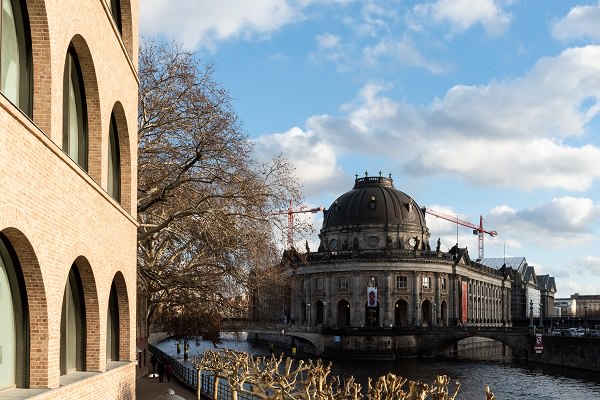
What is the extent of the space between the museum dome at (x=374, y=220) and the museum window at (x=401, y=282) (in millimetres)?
5575

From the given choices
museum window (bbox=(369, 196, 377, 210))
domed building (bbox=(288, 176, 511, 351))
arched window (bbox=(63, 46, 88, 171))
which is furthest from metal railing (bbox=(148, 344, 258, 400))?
museum window (bbox=(369, 196, 377, 210))

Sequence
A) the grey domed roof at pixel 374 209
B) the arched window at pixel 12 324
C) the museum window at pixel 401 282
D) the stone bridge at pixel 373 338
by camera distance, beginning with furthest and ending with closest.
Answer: the grey domed roof at pixel 374 209, the museum window at pixel 401 282, the stone bridge at pixel 373 338, the arched window at pixel 12 324

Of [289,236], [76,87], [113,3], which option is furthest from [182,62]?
[76,87]

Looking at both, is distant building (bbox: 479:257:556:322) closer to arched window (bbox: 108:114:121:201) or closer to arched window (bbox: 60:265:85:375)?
arched window (bbox: 108:114:121:201)

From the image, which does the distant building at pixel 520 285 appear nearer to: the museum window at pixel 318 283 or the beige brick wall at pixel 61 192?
the museum window at pixel 318 283

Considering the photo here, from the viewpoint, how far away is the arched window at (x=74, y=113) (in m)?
14.0

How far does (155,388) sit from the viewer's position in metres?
36.8

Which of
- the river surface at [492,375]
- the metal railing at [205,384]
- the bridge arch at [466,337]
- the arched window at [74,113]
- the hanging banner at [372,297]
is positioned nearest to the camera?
the arched window at [74,113]

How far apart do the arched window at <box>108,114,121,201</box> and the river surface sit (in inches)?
1117

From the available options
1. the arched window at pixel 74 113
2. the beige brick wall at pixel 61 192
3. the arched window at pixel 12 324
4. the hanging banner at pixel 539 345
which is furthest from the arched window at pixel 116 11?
the hanging banner at pixel 539 345

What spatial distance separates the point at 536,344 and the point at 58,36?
76.5 meters

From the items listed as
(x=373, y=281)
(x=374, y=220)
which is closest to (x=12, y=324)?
(x=373, y=281)

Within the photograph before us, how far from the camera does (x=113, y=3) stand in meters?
18.7

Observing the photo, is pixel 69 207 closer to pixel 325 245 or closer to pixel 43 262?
pixel 43 262
